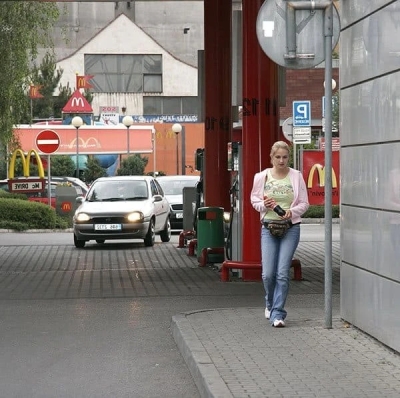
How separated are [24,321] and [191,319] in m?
2.20

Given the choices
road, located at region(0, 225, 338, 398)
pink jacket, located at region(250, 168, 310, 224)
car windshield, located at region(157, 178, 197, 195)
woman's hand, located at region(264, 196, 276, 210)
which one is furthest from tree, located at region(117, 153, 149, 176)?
woman's hand, located at region(264, 196, 276, 210)

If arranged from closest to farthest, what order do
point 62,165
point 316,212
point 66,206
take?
1. point 66,206
2. point 316,212
3. point 62,165

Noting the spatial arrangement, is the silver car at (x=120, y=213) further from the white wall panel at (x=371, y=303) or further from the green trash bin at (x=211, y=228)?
the white wall panel at (x=371, y=303)

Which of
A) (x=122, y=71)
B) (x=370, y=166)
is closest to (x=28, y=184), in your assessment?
(x=370, y=166)

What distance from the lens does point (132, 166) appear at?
2389 inches

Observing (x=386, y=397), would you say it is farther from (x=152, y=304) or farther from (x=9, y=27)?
(x=9, y=27)

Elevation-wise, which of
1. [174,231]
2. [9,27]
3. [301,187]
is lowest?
[174,231]

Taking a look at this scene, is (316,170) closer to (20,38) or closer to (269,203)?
(20,38)

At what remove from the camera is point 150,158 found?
67562 mm

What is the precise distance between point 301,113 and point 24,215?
26.6 ft

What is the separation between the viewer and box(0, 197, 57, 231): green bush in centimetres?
3484

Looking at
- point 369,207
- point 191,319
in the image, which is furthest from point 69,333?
point 369,207

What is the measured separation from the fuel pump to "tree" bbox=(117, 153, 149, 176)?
4040 cm

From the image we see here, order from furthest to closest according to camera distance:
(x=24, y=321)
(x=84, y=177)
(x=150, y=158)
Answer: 1. (x=150, y=158)
2. (x=84, y=177)
3. (x=24, y=321)
